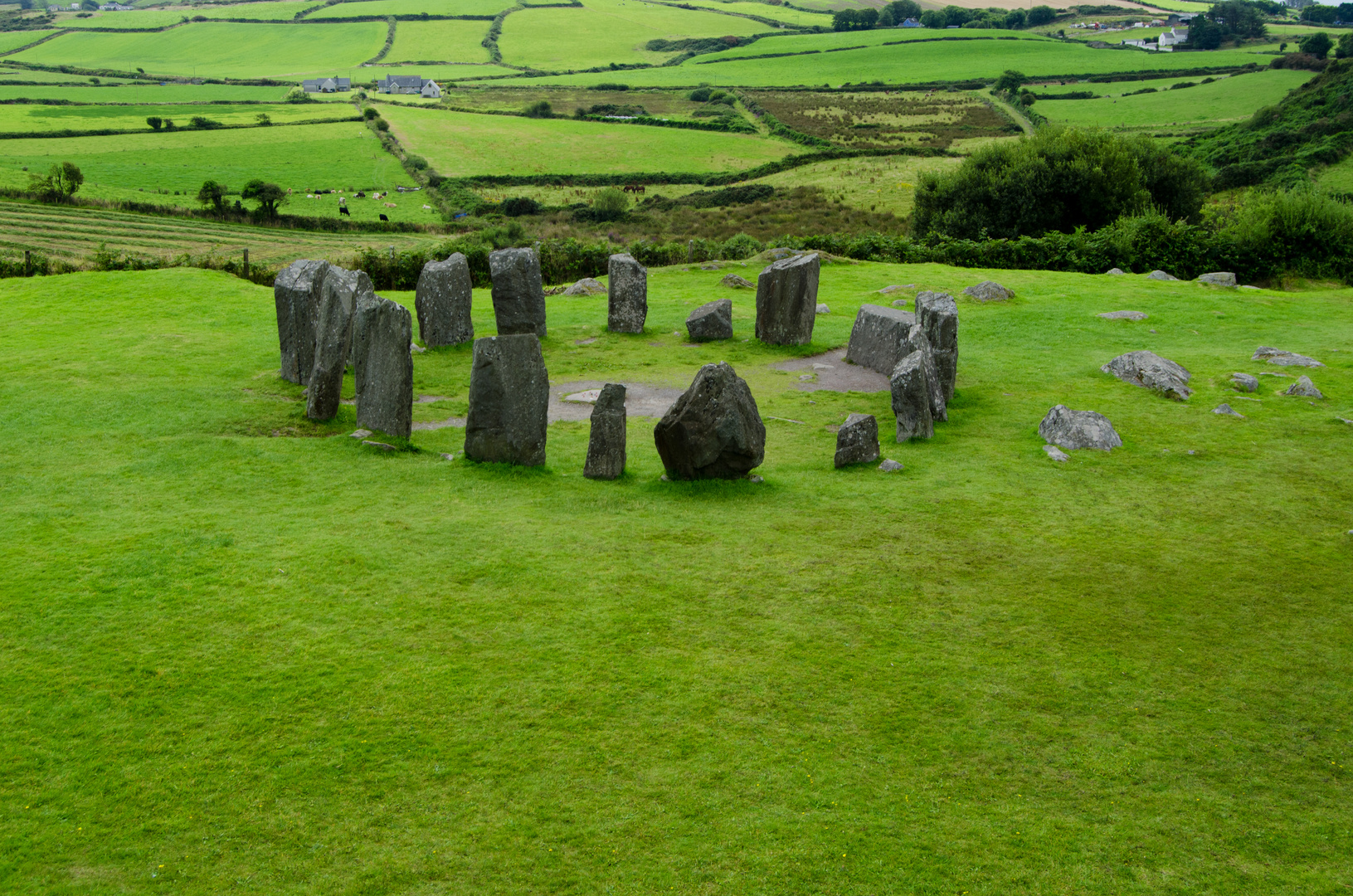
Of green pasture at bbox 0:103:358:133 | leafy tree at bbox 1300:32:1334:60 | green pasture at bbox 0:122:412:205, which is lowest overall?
green pasture at bbox 0:122:412:205

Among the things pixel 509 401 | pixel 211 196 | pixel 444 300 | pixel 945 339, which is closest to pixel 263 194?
pixel 211 196

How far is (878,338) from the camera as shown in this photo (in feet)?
66.8

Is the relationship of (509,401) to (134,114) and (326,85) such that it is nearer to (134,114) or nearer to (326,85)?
(134,114)

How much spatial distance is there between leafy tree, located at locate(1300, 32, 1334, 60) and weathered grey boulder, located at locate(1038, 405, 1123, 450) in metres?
111

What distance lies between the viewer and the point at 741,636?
8789mm

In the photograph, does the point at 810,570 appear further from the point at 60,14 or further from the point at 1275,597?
the point at 60,14

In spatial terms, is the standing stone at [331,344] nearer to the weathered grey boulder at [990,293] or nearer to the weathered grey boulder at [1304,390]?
the weathered grey boulder at [1304,390]

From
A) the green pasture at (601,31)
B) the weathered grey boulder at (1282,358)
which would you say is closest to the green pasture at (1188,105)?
the weathered grey boulder at (1282,358)

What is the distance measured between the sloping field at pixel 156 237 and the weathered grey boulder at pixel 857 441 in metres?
28.8

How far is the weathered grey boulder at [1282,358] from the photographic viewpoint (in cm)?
1858

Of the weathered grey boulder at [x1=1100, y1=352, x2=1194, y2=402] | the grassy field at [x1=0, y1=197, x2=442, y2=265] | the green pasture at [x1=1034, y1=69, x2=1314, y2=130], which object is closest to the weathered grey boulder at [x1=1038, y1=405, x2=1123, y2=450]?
the weathered grey boulder at [x1=1100, y1=352, x2=1194, y2=402]

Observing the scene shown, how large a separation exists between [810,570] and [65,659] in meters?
7.21

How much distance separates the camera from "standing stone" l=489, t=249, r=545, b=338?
2181cm

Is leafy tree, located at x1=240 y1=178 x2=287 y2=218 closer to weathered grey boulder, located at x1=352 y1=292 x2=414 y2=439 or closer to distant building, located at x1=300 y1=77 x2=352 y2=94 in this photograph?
weathered grey boulder, located at x1=352 y1=292 x2=414 y2=439
